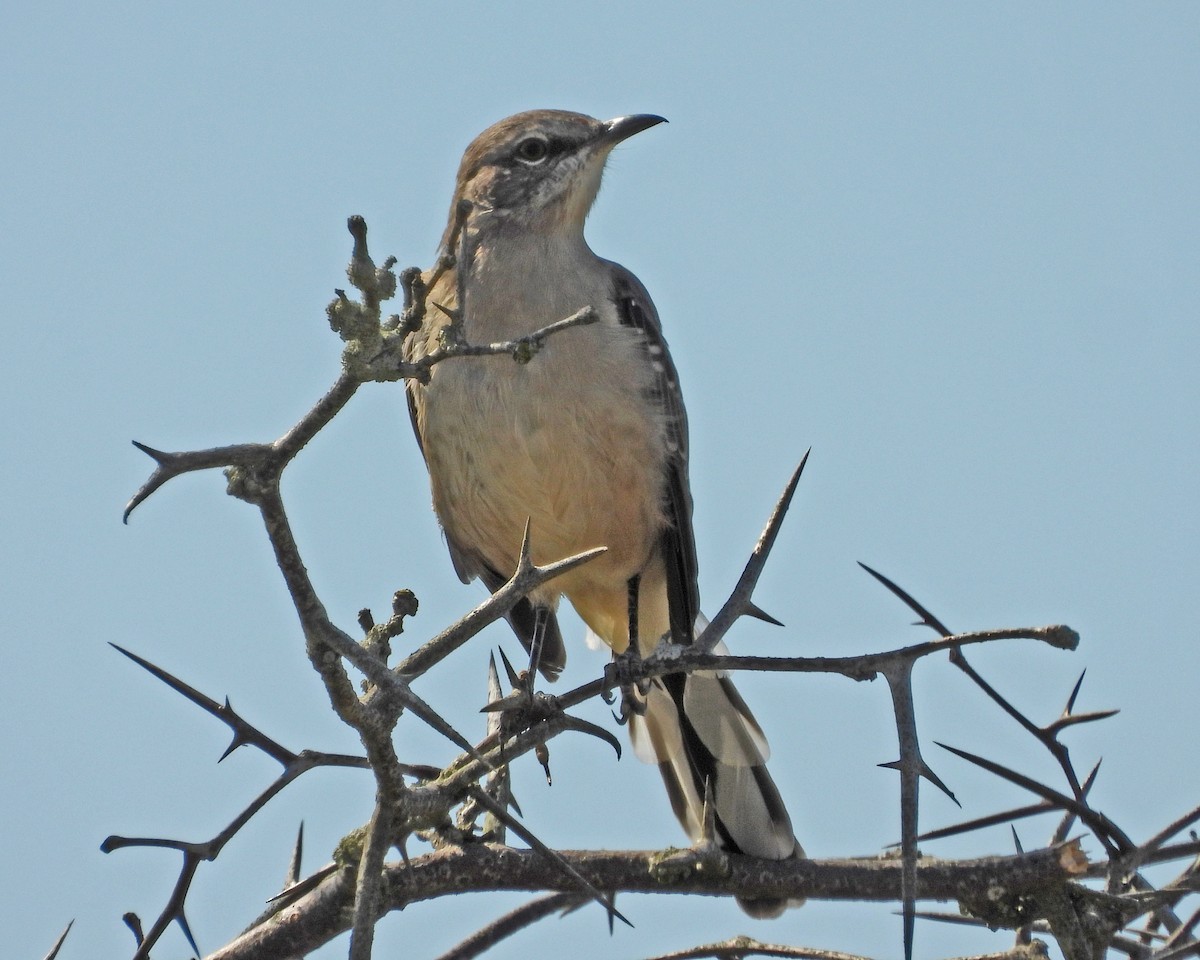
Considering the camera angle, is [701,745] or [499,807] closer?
[499,807]

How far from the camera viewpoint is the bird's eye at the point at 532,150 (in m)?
6.19

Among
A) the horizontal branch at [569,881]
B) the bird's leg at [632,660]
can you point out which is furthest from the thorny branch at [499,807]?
the bird's leg at [632,660]

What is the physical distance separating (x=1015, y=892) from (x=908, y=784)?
863 millimetres

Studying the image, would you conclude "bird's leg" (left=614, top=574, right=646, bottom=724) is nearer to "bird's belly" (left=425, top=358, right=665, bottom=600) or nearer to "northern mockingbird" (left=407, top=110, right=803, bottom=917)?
"northern mockingbird" (left=407, top=110, right=803, bottom=917)

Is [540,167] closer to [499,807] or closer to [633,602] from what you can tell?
[633,602]

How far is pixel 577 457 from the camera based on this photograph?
17.1ft

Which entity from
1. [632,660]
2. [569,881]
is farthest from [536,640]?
[569,881]

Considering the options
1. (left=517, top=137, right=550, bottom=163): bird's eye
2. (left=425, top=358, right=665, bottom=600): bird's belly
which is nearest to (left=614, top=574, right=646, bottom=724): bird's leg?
(left=425, top=358, right=665, bottom=600): bird's belly

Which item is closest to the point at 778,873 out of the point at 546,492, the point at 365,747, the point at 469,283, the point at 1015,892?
the point at 1015,892

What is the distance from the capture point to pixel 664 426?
5.57m

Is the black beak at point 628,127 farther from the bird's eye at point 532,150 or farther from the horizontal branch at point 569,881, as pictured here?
the horizontal branch at point 569,881

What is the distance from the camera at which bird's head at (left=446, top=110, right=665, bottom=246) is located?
19.7 feet

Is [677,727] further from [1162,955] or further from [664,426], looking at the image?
[1162,955]

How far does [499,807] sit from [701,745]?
251 centimetres
